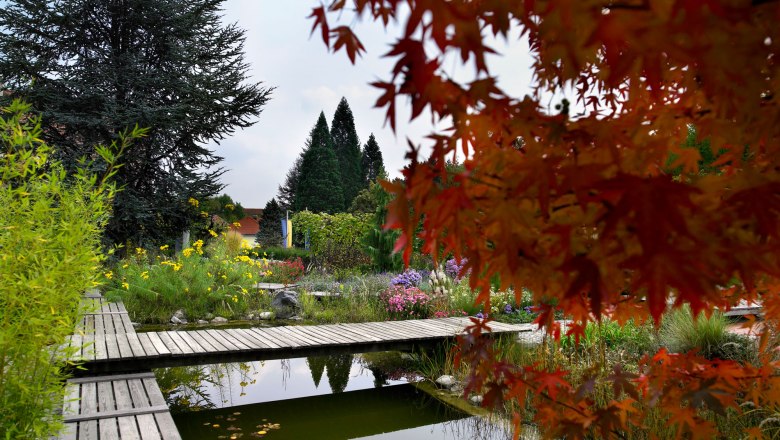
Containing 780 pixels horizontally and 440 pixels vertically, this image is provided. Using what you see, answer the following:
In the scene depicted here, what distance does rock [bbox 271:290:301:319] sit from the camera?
743 centimetres

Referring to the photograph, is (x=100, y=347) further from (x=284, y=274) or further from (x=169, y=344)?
(x=284, y=274)

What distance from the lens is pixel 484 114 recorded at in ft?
2.88

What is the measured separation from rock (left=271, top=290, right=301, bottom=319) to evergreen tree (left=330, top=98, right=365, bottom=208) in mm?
21019

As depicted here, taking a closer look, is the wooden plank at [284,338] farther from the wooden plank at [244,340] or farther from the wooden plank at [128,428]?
the wooden plank at [128,428]

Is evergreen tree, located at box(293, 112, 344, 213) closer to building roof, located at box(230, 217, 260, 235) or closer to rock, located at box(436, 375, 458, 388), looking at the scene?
building roof, located at box(230, 217, 260, 235)

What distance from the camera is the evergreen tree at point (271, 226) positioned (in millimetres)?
23623

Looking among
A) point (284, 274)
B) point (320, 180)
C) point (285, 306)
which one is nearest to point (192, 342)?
point (285, 306)

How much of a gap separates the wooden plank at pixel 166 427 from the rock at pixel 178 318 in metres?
4.47

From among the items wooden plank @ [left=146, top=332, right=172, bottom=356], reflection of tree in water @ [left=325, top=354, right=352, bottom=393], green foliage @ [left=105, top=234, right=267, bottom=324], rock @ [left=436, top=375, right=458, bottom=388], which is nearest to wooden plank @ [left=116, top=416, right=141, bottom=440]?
wooden plank @ [left=146, top=332, right=172, bottom=356]

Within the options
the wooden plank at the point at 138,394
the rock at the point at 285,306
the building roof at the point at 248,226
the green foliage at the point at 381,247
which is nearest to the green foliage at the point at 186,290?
the rock at the point at 285,306

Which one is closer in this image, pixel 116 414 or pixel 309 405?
pixel 116 414

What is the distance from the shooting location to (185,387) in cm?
478

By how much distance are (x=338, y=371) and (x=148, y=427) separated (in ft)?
10.2

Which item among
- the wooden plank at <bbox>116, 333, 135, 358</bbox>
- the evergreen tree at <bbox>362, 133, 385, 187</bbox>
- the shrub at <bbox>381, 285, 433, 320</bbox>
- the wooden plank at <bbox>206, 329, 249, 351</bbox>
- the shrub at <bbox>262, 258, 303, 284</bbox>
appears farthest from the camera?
the evergreen tree at <bbox>362, 133, 385, 187</bbox>
